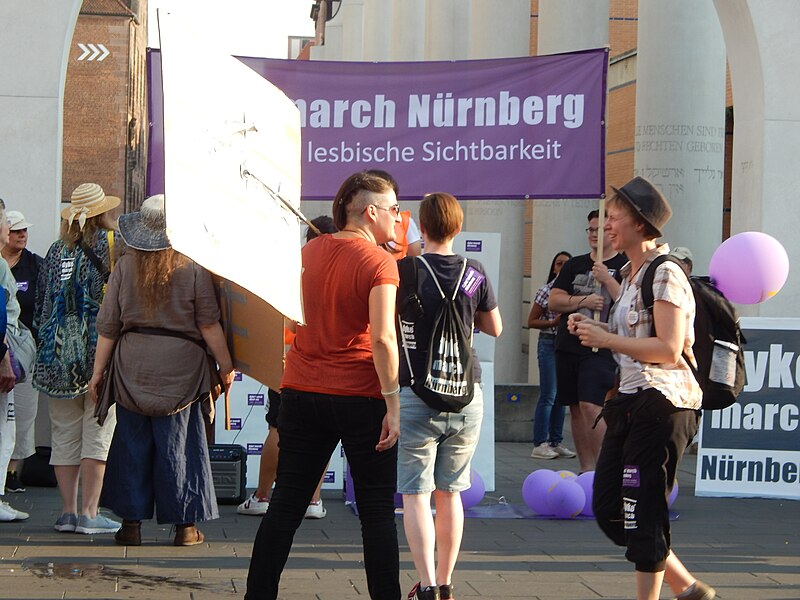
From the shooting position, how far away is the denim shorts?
5.72m

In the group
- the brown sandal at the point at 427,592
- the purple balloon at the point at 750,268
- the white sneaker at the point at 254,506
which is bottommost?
the white sneaker at the point at 254,506

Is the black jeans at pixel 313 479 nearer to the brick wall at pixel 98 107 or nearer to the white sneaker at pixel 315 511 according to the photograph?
the white sneaker at pixel 315 511

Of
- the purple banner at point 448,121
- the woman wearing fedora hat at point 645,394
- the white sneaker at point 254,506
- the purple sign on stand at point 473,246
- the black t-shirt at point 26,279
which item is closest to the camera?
the woman wearing fedora hat at point 645,394

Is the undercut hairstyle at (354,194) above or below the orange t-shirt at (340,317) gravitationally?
above

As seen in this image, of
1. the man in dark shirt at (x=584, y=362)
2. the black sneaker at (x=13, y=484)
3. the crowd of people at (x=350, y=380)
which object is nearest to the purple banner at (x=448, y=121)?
the man in dark shirt at (x=584, y=362)

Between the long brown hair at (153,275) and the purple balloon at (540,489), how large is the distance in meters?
2.84

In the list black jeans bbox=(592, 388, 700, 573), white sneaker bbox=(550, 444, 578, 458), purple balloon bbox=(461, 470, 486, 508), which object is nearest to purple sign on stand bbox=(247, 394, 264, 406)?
purple balloon bbox=(461, 470, 486, 508)

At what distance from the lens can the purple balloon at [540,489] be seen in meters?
8.38

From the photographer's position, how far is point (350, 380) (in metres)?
5.10

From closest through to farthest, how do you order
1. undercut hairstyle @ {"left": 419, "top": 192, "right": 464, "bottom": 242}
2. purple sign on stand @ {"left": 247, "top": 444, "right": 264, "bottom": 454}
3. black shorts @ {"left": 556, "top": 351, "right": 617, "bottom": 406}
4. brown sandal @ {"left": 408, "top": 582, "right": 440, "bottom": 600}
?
brown sandal @ {"left": 408, "top": 582, "right": 440, "bottom": 600}, undercut hairstyle @ {"left": 419, "top": 192, "right": 464, "bottom": 242}, black shorts @ {"left": 556, "top": 351, "right": 617, "bottom": 406}, purple sign on stand @ {"left": 247, "top": 444, "right": 264, "bottom": 454}

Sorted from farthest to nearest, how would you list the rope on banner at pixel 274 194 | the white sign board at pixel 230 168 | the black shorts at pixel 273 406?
the black shorts at pixel 273 406, the rope on banner at pixel 274 194, the white sign board at pixel 230 168

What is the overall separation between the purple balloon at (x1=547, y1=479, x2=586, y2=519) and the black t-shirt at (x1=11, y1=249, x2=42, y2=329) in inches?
151

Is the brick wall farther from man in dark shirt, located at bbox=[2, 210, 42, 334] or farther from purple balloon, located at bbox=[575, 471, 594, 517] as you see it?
purple balloon, located at bbox=[575, 471, 594, 517]

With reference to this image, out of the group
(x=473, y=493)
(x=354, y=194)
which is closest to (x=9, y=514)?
(x=473, y=493)
